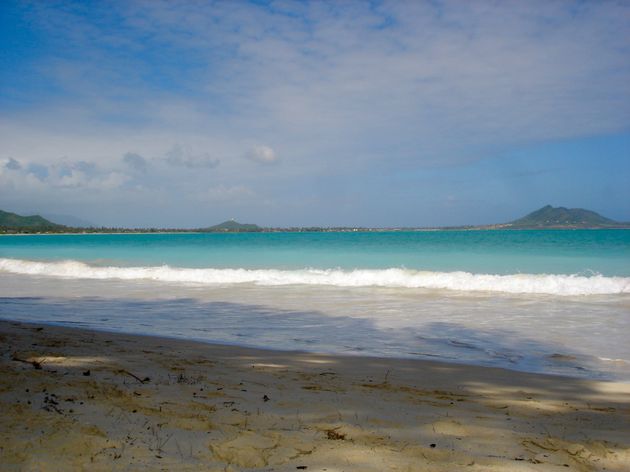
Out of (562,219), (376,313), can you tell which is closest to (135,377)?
(376,313)

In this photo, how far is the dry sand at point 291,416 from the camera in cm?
319

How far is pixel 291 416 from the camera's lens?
163 inches

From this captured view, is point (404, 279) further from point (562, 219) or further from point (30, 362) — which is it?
point (562, 219)

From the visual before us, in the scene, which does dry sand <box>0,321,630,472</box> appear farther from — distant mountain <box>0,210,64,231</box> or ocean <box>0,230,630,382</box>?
distant mountain <box>0,210,64,231</box>

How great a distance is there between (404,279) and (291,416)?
1636cm

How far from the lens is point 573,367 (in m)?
7.07

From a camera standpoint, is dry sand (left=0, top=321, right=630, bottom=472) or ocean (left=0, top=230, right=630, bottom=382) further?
ocean (left=0, top=230, right=630, bottom=382)

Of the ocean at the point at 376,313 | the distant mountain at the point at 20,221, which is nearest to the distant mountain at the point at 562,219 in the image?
the ocean at the point at 376,313

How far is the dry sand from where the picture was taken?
10.5 ft

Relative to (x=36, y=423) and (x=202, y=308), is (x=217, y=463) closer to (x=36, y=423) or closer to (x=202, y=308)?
(x=36, y=423)

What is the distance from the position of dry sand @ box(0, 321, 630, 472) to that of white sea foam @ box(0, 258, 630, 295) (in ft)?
37.4

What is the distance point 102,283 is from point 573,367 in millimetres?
18544

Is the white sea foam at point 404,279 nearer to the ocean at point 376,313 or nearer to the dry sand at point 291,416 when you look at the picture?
the ocean at point 376,313

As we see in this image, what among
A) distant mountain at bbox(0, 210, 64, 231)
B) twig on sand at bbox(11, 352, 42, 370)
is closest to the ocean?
twig on sand at bbox(11, 352, 42, 370)
